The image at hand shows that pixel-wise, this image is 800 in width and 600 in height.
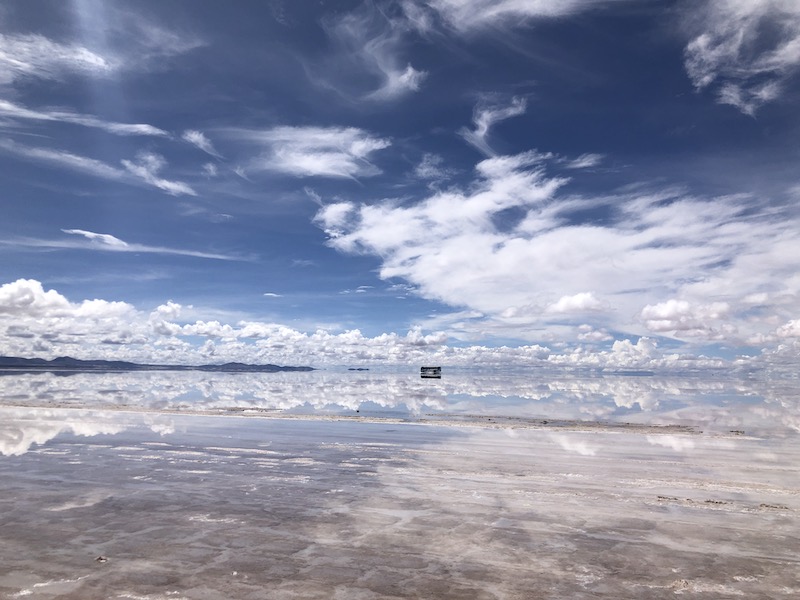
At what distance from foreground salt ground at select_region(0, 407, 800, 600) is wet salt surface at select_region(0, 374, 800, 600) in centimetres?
6

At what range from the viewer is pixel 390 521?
12.0 m

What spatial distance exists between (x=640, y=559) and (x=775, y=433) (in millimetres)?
28379

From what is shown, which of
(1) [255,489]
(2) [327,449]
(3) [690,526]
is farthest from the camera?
(2) [327,449]

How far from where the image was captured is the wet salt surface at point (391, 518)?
341 inches

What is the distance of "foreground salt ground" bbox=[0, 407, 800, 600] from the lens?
8.63 metres

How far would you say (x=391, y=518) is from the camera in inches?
483

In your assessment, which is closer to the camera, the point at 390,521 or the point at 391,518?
the point at 390,521

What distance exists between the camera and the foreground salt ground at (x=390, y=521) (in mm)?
8633

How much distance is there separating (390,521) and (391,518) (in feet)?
0.80

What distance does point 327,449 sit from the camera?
74.8 ft

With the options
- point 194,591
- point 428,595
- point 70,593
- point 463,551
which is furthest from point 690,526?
point 70,593

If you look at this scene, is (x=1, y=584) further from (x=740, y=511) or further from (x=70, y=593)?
(x=740, y=511)

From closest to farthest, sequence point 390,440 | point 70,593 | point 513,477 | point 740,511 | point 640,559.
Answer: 1. point 70,593
2. point 640,559
3. point 740,511
4. point 513,477
5. point 390,440

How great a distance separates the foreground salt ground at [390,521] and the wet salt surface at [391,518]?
2.2 inches
